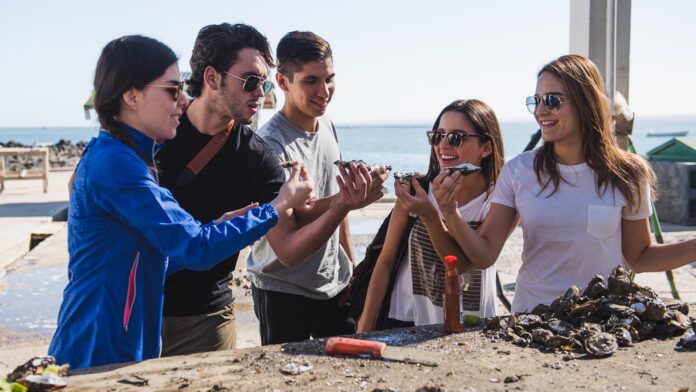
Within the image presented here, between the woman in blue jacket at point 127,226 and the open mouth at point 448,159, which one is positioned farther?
the open mouth at point 448,159

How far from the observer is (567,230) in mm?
3416

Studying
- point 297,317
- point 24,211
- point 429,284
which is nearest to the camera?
point 429,284

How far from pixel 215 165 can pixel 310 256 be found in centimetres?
80

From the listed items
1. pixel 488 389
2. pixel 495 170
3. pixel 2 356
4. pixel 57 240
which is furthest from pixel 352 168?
pixel 57 240

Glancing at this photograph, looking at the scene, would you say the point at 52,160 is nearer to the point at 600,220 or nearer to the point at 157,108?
the point at 157,108

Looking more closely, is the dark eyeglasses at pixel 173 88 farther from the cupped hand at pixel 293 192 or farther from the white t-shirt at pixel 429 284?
the white t-shirt at pixel 429 284

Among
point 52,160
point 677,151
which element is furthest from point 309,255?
point 52,160

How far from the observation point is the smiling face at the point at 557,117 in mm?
3518

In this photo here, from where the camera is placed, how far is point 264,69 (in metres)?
3.63

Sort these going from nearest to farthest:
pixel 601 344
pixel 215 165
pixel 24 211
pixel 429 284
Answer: pixel 601 344
pixel 215 165
pixel 429 284
pixel 24 211

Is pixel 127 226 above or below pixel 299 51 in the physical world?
below

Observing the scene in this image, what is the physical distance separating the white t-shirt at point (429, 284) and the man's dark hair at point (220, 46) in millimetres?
1177

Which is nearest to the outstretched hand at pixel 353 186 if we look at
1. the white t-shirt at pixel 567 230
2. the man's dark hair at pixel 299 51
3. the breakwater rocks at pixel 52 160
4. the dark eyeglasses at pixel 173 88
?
the white t-shirt at pixel 567 230

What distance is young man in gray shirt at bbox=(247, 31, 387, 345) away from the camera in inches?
156
